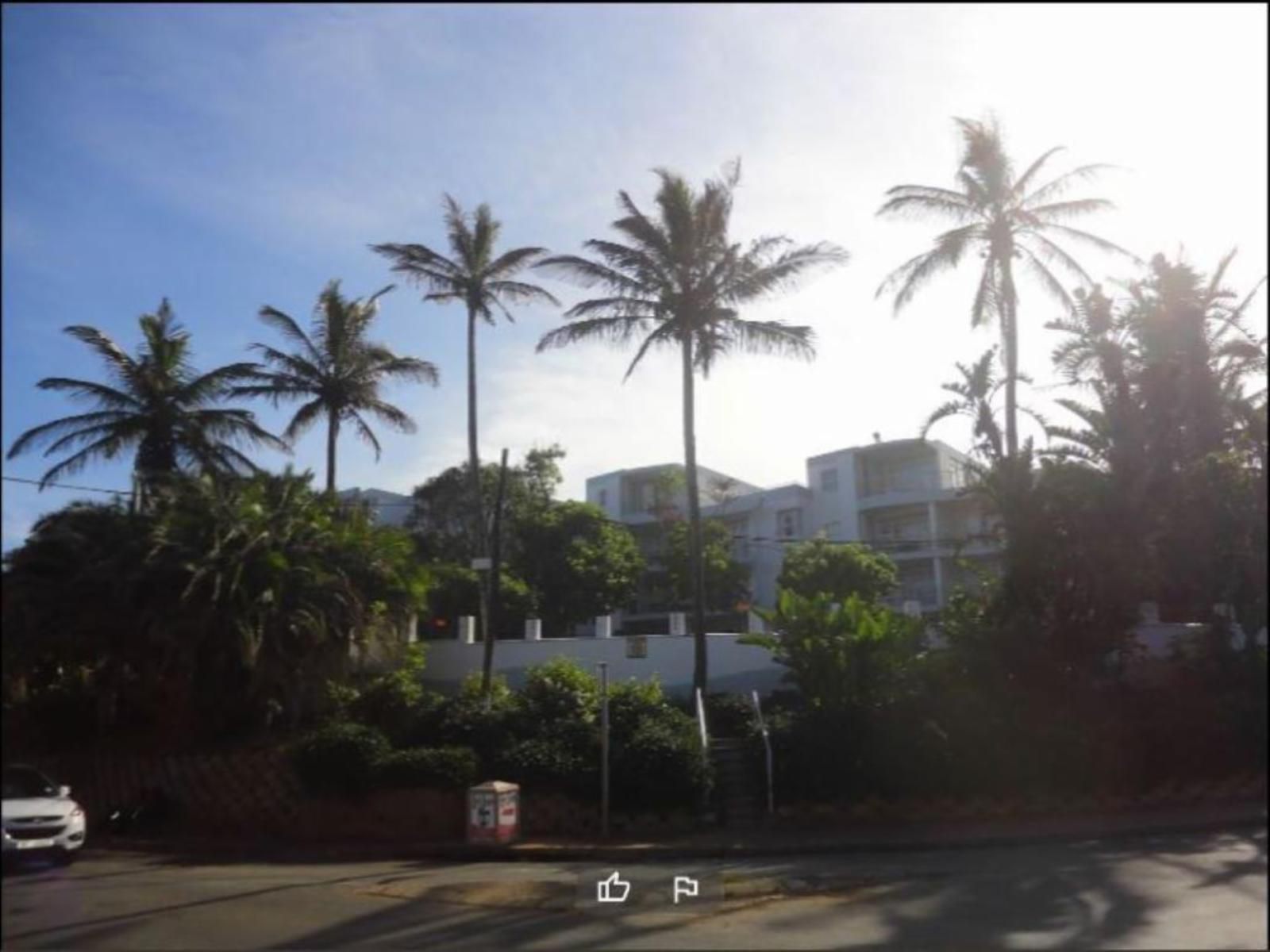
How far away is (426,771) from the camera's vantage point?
55.8 feet

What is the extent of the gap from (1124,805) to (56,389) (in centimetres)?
1109

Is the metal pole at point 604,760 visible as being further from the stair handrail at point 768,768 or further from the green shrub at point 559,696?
the stair handrail at point 768,768

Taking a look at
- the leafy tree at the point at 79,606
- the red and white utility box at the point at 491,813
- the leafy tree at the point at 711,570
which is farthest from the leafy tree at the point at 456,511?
the leafy tree at the point at 79,606

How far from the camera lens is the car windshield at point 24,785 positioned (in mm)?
5613

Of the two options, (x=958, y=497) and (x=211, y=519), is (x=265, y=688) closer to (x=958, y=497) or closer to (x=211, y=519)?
(x=211, y=519)

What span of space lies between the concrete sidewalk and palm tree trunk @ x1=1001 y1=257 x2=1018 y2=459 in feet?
34.0

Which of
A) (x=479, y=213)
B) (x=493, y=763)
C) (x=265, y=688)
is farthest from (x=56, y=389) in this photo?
(x=479, y=213)

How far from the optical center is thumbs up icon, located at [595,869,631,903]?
33.7 ft

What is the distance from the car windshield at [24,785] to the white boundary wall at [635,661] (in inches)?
749

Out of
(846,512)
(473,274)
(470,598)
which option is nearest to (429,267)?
(473,274)

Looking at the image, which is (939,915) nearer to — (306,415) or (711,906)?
(711,906)

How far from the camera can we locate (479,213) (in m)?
29.0

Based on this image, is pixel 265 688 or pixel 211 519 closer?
pixel 211 519

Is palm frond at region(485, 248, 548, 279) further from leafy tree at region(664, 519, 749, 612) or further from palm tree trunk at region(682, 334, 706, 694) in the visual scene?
leafy tree at region(664, 519, 749, 612)
